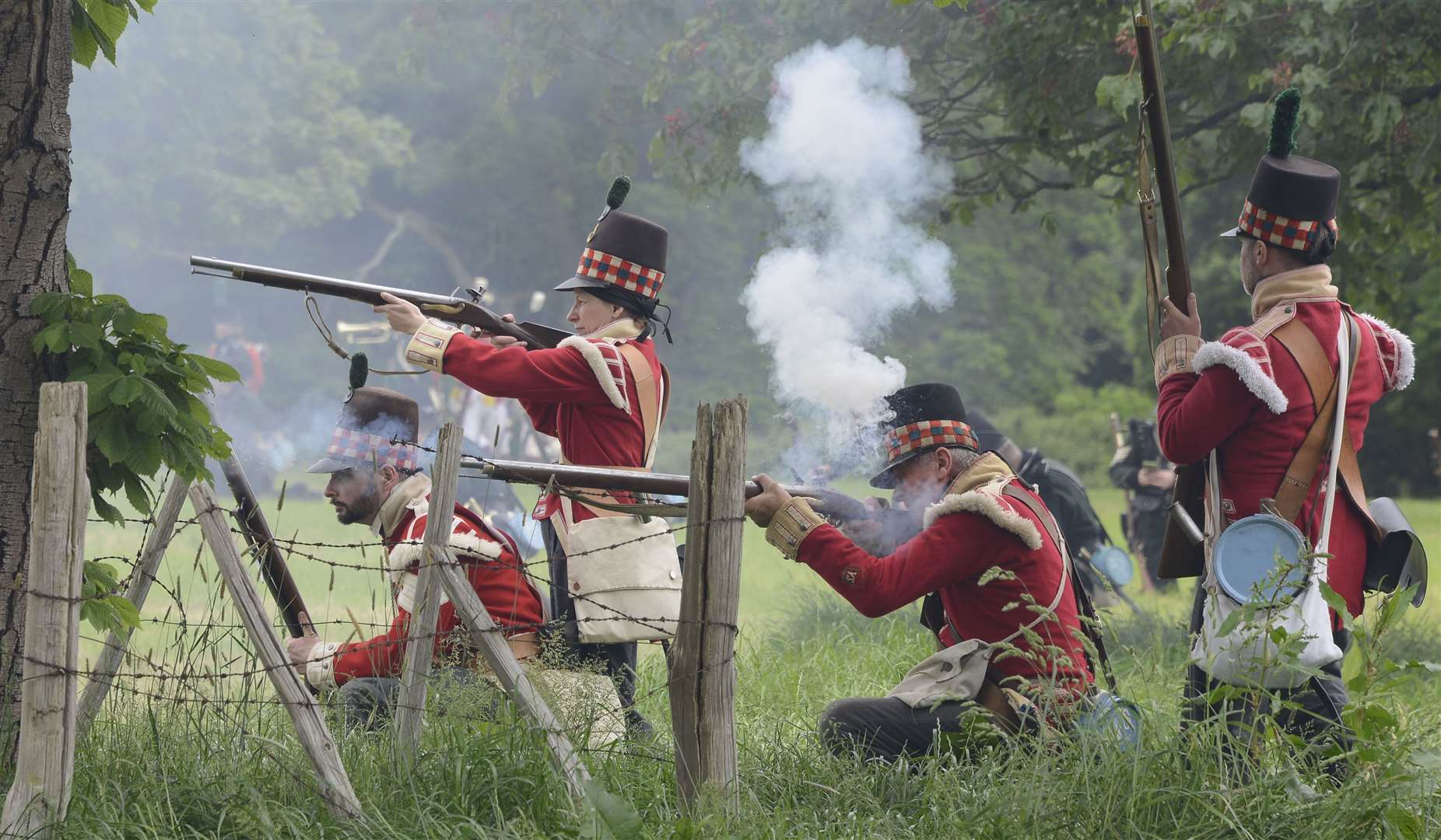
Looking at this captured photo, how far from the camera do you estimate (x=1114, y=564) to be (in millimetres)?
7961

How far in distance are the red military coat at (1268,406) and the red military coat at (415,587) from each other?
5.61 ft

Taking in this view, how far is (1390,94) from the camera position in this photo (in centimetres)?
600

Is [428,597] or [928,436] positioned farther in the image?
[928,436]

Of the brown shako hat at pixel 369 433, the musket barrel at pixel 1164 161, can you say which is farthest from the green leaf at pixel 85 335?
the musket barrel at pixel 1164 161

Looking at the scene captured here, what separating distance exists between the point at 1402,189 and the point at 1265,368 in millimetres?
3807

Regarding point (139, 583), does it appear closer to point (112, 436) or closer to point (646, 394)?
point (112, 436)

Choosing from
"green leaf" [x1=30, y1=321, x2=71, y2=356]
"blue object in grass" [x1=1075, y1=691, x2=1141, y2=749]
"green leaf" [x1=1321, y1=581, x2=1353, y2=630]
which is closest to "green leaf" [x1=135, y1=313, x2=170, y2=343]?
"green leaf" [x1=30, y1=321, x2=71, y2=356]

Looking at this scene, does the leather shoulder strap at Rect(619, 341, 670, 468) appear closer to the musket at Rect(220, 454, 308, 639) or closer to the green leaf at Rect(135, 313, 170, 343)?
the musket at Rect(220, 454, 308, 639)

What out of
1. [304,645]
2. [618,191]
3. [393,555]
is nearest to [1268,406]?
[618,191]

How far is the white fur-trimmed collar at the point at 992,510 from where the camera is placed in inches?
135

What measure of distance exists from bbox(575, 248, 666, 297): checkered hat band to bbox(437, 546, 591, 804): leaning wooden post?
1473 millimetres

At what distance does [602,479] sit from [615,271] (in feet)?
3.85

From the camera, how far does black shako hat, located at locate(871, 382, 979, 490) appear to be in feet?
12.1

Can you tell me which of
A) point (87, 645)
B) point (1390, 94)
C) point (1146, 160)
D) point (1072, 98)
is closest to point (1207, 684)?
point (1146, 160)
